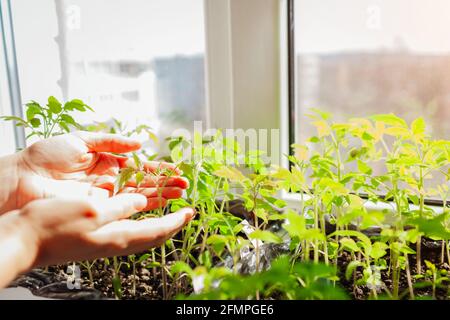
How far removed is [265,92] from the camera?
127 cm

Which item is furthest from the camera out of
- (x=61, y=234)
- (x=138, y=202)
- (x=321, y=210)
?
(x=321, y=210)

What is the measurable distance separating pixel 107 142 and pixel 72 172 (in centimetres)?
11

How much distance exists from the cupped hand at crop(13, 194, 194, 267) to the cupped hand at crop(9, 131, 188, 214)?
209 millimetres

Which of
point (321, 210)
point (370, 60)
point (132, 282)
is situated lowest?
point (132, 282)

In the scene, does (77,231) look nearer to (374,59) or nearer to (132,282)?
(132,282)

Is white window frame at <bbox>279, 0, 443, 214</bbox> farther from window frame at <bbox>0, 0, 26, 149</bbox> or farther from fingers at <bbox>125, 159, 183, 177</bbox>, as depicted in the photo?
window frame at <bbox>0, 0, 26, 149</bbox>

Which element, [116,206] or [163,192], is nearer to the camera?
[116,206]

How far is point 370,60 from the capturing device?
4.03 ft

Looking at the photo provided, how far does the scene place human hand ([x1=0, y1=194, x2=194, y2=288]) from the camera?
60cm

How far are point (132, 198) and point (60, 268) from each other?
37cm

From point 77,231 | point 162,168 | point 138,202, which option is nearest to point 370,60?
point 162,168
